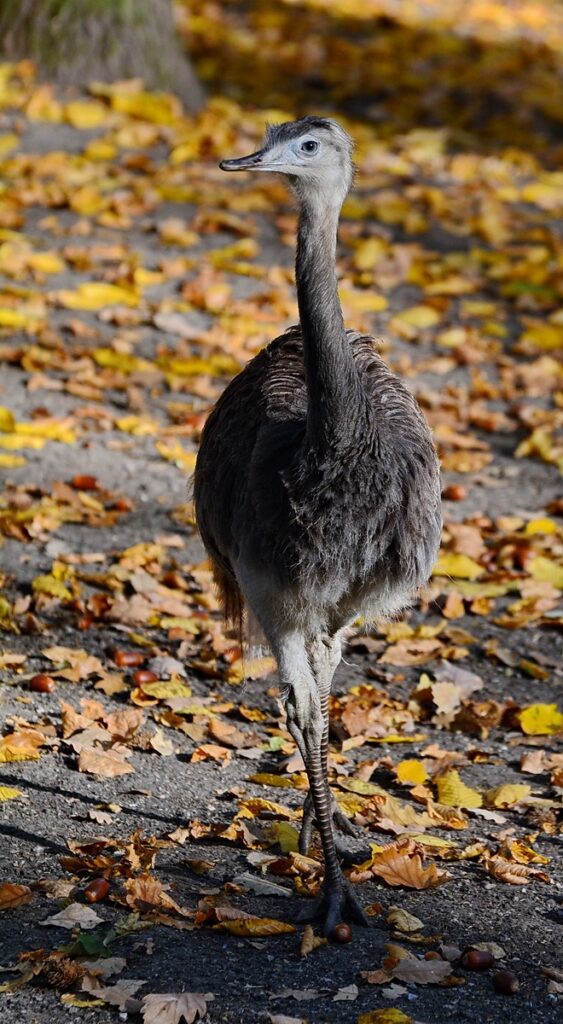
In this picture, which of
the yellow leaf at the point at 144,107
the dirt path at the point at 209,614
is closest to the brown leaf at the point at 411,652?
the dirt path at the point at 209,614

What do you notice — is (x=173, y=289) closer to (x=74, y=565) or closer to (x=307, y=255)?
(x=74, y=565)

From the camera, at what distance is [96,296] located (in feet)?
27.9

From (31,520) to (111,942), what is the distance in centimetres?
284

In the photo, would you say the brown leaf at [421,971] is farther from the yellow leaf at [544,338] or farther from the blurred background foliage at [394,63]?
the blurred background foliage at [394,63]

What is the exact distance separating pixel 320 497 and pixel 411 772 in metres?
1.53

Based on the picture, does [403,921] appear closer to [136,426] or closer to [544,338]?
[136,426]

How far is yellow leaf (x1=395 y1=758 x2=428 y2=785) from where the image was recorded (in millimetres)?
5082

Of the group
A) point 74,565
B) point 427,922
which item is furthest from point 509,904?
point 74,565

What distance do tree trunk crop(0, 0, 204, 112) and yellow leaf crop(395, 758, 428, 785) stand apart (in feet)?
23.2

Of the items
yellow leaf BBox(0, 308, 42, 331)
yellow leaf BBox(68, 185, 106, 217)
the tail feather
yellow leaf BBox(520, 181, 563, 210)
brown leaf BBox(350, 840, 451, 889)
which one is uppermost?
yellow leaf BBox(520, 181, 563, 210)

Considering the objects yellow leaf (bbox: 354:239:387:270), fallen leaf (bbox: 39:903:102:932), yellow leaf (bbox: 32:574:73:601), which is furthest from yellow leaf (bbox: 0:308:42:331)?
fallen leaf (bbox: 39:903:102:932)

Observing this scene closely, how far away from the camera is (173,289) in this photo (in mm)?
8914

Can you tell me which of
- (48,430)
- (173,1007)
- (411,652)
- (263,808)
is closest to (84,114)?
(48,430)

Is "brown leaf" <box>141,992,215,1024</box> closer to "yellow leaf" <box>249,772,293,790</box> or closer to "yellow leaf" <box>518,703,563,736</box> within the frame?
"yellow leaf" <box>249,772,293,790</box>
